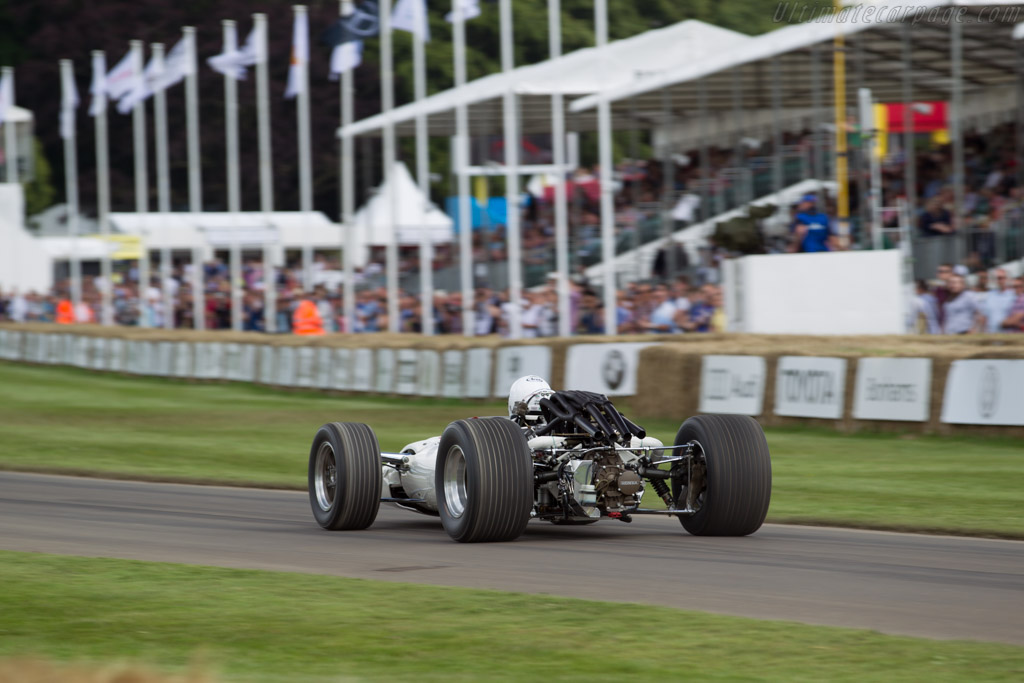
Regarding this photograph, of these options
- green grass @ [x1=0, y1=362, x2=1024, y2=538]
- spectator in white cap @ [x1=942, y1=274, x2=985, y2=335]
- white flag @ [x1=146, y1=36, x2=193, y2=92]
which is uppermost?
white flag @ [x1=146, y1=36, x2=193, y2=92]

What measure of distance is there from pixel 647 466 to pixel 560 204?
20756 millimetres

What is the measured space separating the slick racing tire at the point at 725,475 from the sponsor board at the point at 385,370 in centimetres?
1749

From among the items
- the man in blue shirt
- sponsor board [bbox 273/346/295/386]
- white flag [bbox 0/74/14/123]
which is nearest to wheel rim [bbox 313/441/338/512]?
the man in blue shirt

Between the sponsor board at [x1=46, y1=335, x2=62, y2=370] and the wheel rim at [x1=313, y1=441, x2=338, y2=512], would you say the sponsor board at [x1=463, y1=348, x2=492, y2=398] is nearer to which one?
the wheel rim at [x1=313, y1=441, x2=338, y2=512]

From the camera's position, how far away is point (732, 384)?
2019cm

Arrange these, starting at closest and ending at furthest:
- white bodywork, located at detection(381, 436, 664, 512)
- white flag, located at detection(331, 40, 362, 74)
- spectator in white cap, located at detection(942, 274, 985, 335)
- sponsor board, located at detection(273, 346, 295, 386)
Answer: white bodywork, located at detection(381, 436, 664, 512) → spectator in white cap, located at detection(942, 274, 985, 335) → sponsor board, located at detection(273, 346, 295, 386) → white flag, located at detection(331, 40, 362, 74)

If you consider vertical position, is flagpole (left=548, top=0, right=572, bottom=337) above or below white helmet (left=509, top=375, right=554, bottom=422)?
above

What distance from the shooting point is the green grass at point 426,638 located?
6316 mm

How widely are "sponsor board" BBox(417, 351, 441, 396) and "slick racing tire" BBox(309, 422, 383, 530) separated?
586 inches

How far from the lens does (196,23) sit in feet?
235

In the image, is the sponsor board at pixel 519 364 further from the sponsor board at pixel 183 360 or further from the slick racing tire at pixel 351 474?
the slick racing tire at pixel 351 474

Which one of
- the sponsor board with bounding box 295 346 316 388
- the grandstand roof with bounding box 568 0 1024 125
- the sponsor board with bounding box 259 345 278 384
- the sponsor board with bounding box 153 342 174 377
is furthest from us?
the sponsor board with bounding box 153 342 174 377

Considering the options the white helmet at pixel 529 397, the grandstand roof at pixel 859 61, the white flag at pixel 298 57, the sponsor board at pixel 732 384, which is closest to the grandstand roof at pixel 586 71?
the grandstand roof at pixel 859 61

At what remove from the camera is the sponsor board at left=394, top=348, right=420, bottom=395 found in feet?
88.9
